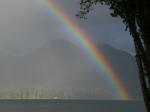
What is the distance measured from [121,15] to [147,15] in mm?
1700

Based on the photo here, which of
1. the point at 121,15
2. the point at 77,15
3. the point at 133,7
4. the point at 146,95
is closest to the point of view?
the point at 146,95

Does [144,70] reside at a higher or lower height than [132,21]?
lower

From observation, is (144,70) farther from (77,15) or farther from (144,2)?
(77,15)

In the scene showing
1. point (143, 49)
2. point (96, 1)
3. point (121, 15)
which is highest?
point (96, 1)

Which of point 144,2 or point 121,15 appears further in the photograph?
point 121,15

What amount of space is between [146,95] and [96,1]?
5.68 meters

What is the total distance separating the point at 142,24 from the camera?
13211mm

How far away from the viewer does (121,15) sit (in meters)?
14.0

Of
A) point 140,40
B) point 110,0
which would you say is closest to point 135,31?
point 140,40

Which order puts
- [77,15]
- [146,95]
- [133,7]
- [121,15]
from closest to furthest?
1. [146,95]
2. [133,7]
3. [121,15]
4. [77,15]

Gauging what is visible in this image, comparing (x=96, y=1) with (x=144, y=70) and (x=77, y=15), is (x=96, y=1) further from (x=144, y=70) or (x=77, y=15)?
(x=144, y=70)

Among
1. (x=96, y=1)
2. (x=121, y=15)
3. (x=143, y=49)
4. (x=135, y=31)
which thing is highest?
(x=96, y=1)

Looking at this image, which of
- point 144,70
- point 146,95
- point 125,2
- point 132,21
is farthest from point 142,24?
point 146,95

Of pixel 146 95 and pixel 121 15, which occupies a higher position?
pixel 121 15
